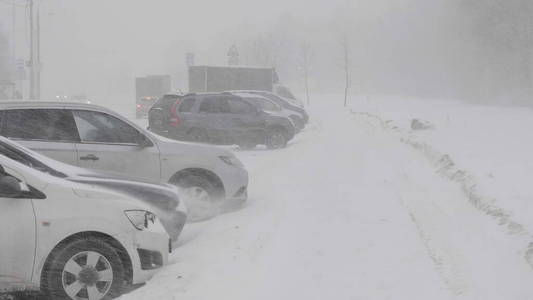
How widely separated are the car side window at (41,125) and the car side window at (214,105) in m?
9.77

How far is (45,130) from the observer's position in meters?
8.12

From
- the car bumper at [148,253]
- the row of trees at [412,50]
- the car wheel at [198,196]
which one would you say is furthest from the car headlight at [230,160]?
the row of trees at [412,50]

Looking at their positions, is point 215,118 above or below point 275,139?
above

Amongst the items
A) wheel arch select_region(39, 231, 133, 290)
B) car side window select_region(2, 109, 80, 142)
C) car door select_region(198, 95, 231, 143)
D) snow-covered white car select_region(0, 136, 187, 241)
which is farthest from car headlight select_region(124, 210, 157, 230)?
car door select_region(198, 95, 231, 143)

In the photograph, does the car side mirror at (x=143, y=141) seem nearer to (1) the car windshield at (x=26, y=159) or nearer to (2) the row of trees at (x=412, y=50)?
(1) the car windshield at (x=26, y=159)

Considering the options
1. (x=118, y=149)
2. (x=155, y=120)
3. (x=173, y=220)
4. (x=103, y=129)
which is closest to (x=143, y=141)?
(x=118, y=149)

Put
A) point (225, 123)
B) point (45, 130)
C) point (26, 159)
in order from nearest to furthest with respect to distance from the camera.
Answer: point (26, 159)
point (45, 130)
point (225, 123)

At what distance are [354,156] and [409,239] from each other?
893 cm

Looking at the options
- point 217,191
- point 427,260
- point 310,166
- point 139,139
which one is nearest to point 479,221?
point 427,260

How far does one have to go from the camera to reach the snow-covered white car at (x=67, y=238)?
499cm

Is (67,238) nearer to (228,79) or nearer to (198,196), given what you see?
(198,196)

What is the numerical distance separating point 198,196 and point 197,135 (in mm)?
8753

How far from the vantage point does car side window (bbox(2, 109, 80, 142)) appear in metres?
7.94

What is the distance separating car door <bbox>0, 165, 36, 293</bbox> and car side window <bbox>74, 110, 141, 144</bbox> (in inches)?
134
